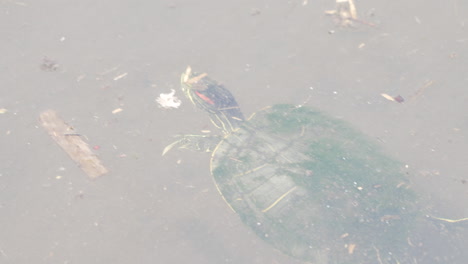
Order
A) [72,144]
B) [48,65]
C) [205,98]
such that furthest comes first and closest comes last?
[48,65] < [205,98] < [72,144]

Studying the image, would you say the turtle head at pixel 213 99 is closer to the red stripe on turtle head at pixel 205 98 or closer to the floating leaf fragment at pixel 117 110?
the red stripe on turtle head at pixel 205 98

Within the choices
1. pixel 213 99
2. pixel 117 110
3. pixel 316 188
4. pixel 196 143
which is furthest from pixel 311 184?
pixel 117 110

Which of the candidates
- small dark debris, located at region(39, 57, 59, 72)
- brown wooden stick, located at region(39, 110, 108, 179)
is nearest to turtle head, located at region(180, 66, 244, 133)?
brown wooden stick, located at region(39, 110, 108, 179)

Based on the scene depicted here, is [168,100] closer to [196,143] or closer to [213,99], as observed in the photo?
[213,99]

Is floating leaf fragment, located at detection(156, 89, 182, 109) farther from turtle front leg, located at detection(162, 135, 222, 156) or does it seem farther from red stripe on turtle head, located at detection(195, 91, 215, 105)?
turtle front leg, located at detection(162, 135, 222, 156)

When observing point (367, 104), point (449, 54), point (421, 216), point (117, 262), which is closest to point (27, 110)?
point (117, 262)

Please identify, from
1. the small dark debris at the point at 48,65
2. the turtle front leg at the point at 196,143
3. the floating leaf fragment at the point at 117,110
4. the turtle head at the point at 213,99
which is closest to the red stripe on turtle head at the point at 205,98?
the turtle head at the point at 213,99
